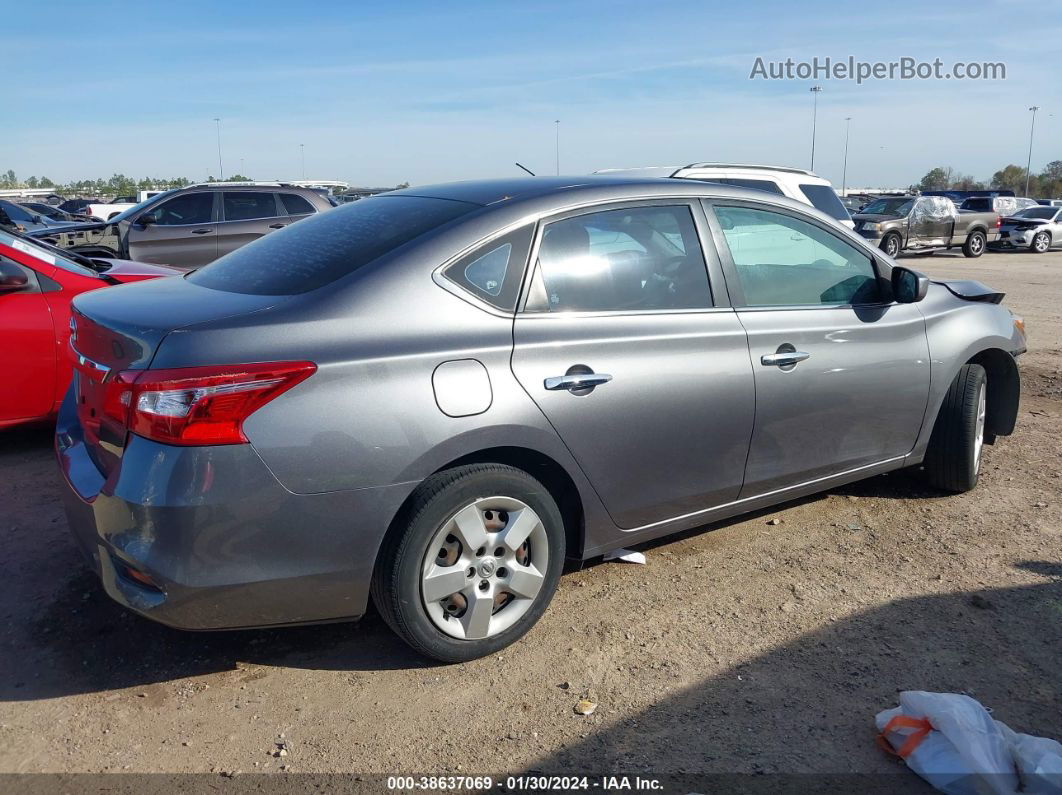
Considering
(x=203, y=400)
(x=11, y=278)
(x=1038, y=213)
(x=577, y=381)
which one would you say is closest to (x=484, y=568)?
(x=577, y=381)

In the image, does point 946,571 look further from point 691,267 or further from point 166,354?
point 166,354

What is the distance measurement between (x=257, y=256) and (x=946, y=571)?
131 inches

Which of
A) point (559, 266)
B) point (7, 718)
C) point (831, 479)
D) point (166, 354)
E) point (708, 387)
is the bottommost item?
point (7, 718)

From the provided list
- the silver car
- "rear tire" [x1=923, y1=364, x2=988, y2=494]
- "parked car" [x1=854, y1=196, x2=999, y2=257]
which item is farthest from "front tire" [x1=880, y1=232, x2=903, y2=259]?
the silver car

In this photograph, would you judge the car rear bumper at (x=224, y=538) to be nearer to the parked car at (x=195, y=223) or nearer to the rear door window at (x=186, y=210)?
the parked car at (x=195, y=223)

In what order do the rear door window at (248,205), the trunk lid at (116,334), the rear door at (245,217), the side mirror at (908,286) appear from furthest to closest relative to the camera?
1. the rear door window at (248,205)
2. the rear door at (245,217)
3. the side mirror at (908,286)
4. the trunk lid at (116,334)

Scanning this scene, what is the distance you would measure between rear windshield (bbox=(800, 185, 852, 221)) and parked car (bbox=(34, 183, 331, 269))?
6.93 m

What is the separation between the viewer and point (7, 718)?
296 cm

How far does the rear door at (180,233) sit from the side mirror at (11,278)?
7.84m

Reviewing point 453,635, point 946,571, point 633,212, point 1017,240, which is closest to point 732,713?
point 453,635

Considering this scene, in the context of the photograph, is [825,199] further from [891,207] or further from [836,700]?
[891,207]

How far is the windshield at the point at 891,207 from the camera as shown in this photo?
22302 mm

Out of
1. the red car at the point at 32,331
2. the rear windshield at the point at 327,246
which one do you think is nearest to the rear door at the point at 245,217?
the red car at the point at 32,331

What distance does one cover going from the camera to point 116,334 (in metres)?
3.01
